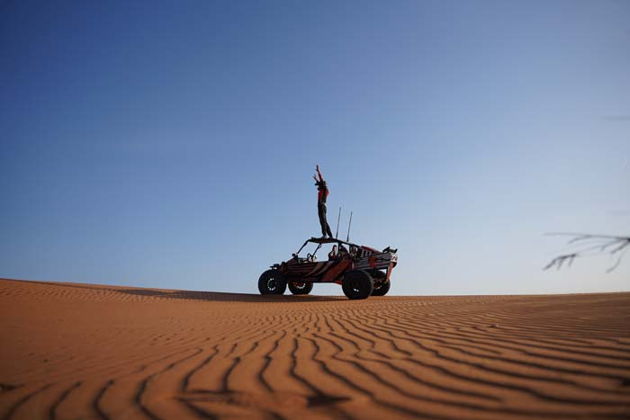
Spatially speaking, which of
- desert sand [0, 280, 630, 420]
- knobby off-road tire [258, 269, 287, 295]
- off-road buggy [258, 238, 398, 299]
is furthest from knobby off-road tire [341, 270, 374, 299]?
desert sand [0, 280, 630, 420]

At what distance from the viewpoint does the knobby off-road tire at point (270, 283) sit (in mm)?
14047

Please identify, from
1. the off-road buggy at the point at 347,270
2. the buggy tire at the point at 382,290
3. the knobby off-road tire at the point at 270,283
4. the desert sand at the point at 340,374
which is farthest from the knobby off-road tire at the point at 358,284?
the desert sand at the point at 340,374

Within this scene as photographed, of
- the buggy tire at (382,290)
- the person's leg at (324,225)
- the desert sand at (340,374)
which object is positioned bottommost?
the desert sand at (340,374)

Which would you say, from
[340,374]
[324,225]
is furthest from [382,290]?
[340,374]

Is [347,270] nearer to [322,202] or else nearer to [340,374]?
[322,202]

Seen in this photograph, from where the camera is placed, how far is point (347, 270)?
12.4m

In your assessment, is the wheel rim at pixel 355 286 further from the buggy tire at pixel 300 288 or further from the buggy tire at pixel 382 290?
the buggy tire at pixel 300 288

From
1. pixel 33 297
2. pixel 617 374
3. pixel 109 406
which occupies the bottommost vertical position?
pixel 109 406

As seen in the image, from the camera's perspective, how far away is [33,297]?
9.63 m

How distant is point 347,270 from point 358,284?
0.84 metres

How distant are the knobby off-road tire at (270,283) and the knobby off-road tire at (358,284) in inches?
124

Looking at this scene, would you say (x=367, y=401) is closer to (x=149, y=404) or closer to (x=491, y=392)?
(x=491, y=392)

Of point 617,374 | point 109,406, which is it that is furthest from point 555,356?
point 109,406

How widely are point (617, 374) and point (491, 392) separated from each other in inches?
28.9
